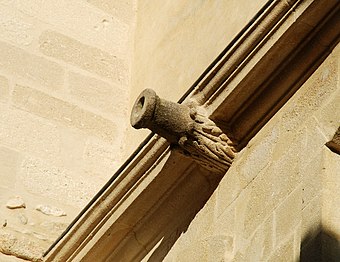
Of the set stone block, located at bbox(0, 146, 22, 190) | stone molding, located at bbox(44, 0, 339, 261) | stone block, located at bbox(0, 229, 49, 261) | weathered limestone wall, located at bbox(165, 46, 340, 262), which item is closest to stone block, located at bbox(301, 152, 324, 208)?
weathered limestone wall, located at bbox(165, 46, 340, 262)

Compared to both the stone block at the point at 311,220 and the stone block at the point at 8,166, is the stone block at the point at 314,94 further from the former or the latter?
the stone block at the point at 8,166

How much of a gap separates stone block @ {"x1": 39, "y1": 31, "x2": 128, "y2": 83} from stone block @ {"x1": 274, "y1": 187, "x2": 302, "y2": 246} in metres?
2.27

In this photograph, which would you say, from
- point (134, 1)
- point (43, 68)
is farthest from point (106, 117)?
point (134, 1)

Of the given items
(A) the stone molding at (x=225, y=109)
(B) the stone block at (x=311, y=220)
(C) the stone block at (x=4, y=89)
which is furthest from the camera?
(C) the stone block at (x=4, y=89)

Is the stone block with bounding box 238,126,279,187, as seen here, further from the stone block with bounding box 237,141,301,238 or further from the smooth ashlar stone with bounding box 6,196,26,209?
the smooth ashlar stone with bounding box 6,196,26,209

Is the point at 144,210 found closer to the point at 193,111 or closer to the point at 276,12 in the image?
the point at 193,111

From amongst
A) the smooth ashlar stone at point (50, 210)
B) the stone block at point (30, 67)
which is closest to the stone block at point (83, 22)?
the stone block at point (30, 67)

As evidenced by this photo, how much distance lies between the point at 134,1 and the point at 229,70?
2237 mm

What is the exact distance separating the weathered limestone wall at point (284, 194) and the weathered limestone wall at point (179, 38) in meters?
0.72

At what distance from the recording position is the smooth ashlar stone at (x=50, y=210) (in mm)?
5609

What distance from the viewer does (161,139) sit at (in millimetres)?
4723

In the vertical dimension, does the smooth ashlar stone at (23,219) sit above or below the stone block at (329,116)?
below

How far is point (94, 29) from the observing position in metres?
6.37

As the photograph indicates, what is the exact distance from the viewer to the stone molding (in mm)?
4297
